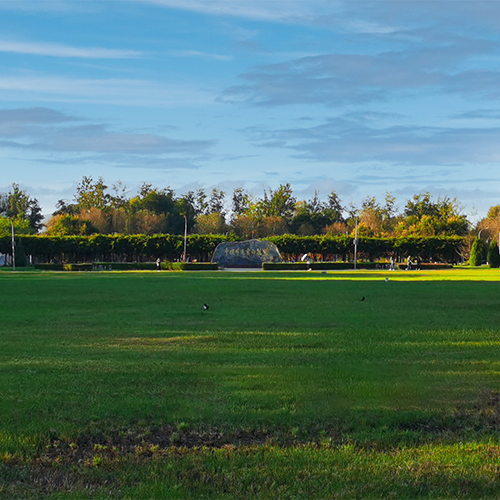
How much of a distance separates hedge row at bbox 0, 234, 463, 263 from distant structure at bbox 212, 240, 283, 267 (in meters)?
7.50

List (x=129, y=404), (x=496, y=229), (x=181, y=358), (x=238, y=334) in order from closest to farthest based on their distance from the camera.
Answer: (x=129, y=404), (x=181, y=358), (x=238, y=334), (x=496, y=229)

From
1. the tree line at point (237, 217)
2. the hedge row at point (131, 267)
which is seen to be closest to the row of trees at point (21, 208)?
the tree line at point (237, 217)

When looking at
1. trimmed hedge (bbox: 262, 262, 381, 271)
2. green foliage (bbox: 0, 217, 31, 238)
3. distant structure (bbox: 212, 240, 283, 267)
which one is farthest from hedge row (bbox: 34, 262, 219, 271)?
green foliage (bbox: 0, 217, 31, 238)

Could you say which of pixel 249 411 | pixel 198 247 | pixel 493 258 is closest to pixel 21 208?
pixel 198 247

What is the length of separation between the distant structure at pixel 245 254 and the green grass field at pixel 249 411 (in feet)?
168

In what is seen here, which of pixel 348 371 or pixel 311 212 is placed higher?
pixel 311 212

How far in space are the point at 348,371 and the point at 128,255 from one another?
65.1m

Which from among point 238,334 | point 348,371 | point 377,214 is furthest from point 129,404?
point 377,214

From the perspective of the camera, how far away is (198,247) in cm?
7288

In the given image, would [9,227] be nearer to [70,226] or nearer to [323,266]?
[70,226]

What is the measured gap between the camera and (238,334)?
12.0 m

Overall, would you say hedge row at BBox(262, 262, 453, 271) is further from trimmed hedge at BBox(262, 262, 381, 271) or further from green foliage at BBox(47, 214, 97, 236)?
green foliage at BBox(47, 214, 97, 236)

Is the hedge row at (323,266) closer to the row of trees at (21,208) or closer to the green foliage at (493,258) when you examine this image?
the green foliage at (493,258)

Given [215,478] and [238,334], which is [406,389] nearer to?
[215,478]
